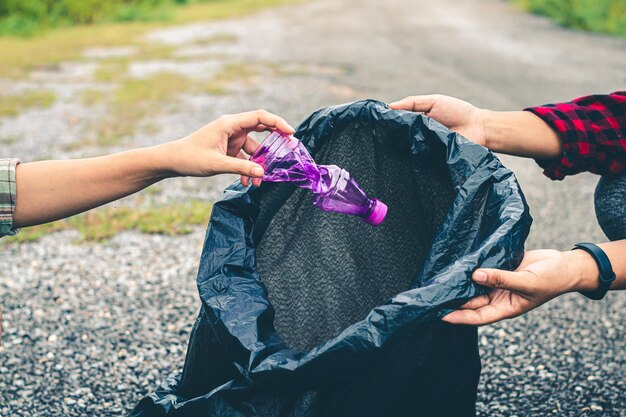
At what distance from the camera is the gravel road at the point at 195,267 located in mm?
2217

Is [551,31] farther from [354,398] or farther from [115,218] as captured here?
[354,398]

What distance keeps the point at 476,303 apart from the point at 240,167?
0.59 meters

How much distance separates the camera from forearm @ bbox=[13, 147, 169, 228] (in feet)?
5.19

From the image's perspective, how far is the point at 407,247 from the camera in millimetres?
1746

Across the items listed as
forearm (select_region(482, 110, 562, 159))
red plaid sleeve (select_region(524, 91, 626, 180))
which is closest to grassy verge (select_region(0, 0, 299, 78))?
forearm (select_region(482, 110, 562, 159))

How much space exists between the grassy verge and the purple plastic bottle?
6937mm

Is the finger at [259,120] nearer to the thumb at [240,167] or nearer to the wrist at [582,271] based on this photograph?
the thumb at [240,167]

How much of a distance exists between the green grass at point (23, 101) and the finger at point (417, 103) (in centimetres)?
522

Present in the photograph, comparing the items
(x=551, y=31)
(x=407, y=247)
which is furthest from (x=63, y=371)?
(x=551, y=31)

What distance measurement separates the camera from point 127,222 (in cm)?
359

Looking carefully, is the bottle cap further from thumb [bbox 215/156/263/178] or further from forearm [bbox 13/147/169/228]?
forearm [bbox 13/147/169/228]

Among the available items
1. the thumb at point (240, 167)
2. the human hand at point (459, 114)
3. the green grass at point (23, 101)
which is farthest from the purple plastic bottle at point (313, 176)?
the green grass at point (23, 101)

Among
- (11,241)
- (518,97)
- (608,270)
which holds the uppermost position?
(608,270)

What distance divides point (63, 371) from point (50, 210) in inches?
35.9
